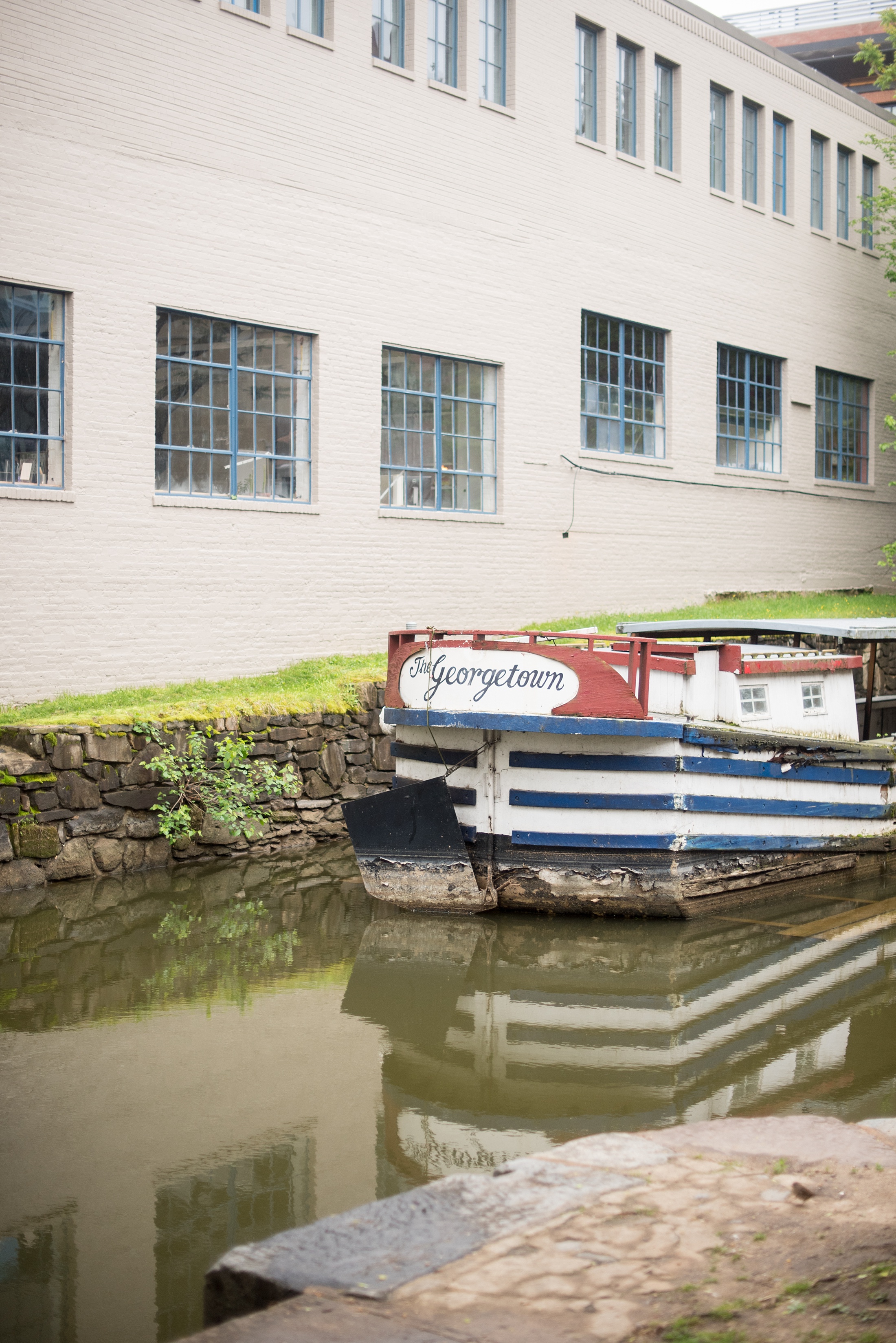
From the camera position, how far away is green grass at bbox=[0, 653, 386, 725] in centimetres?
1092

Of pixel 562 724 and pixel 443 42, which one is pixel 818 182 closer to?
pixel 443 42

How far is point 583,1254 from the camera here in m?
3.71

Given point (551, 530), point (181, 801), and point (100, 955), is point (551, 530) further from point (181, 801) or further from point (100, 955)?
point (100, 955)

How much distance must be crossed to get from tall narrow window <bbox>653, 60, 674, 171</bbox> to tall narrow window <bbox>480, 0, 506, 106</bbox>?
3.77m

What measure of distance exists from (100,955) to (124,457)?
6.20 meters

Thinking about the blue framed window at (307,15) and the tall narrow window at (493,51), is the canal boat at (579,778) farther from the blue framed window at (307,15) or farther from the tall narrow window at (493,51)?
the tall narrow window at (493,51)

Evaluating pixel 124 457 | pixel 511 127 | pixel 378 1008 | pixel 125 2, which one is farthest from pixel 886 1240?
pixel 511 127

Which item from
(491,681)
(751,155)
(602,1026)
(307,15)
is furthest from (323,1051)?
(751,155)

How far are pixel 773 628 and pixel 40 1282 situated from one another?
27.4 ft

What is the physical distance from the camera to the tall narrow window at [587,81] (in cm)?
1894

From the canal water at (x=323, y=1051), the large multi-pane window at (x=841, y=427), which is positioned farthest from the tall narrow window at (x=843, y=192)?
the canal water at (x=323, y=1051)

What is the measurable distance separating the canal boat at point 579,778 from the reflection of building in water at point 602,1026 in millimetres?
320

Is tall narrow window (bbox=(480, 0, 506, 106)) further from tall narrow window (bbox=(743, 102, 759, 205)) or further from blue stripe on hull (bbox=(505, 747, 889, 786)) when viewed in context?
blue stripe on hull (bbox=(505, 747, 889, 786))

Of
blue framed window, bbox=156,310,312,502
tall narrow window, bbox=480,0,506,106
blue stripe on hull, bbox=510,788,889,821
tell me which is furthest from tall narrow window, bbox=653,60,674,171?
blue stripe on hull, bbox=510,788,889,821
